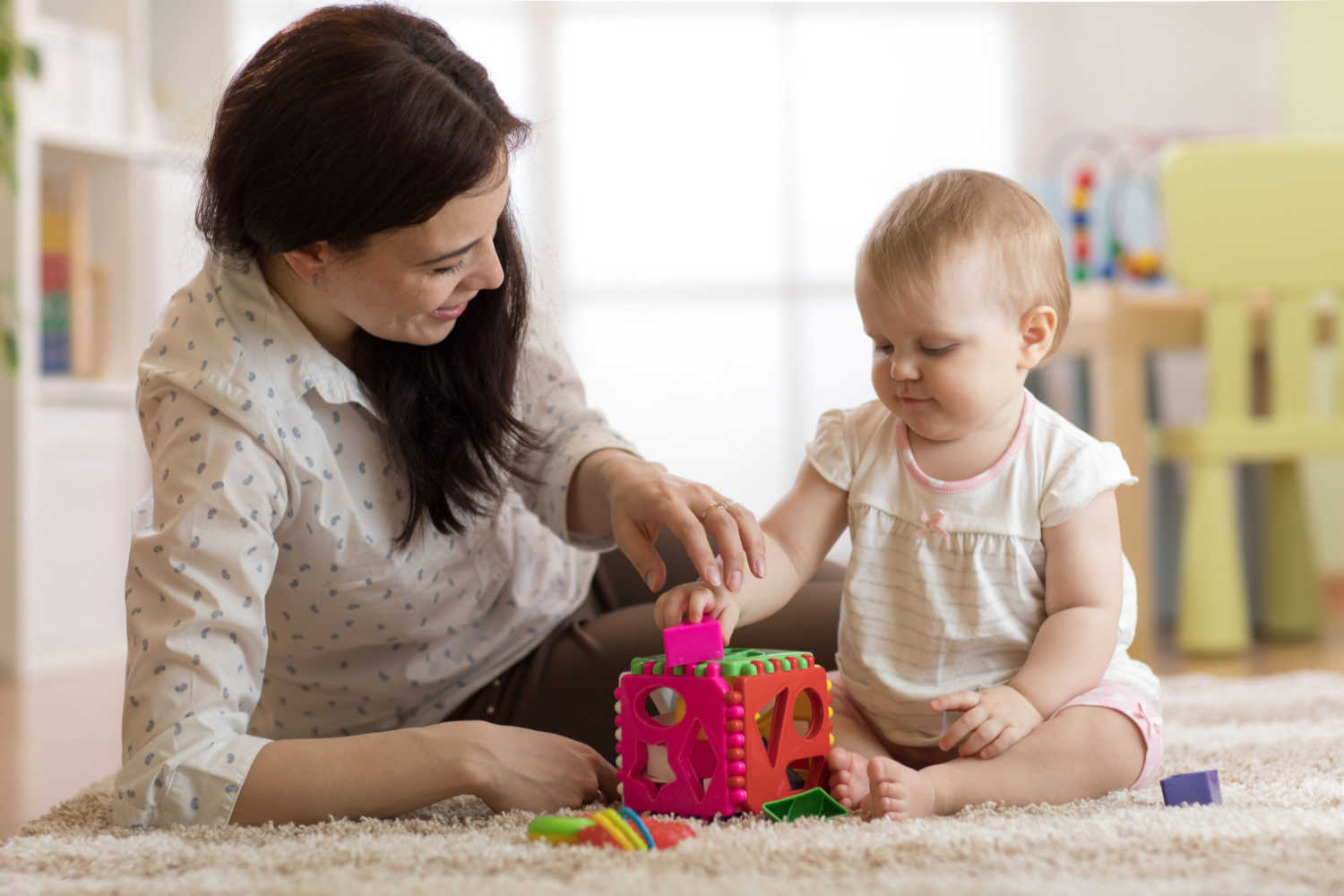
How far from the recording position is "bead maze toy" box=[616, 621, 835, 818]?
87 centimetres

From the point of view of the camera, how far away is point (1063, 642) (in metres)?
0.94

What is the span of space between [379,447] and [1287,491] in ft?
6.66

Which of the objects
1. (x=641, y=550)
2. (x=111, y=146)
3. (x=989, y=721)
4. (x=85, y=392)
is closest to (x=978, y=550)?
(x=989, y=721)

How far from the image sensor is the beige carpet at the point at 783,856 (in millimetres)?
720

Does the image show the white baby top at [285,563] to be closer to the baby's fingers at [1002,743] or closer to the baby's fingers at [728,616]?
the baby's fingers at [728,616]

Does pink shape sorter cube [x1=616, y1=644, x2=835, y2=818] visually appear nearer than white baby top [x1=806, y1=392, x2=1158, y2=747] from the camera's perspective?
Yes

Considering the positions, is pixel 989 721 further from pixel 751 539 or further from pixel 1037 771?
pixel 751 539

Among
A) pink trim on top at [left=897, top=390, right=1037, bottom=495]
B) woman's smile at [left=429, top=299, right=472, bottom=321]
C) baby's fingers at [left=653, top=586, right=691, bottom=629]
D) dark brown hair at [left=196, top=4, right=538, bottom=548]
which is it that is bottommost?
baby's fingers at [left=653, top=586, right=691, bottom=629]

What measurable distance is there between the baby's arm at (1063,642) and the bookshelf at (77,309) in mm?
1867

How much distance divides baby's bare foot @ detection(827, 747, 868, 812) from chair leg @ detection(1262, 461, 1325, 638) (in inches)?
74.5

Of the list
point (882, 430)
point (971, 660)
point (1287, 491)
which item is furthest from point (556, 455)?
point (1287, 491)

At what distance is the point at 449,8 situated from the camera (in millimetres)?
3652

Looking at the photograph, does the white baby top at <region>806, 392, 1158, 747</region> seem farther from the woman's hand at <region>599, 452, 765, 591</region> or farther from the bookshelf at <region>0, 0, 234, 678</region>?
the bookshelf at <region>0, 0, 234, 678</region>

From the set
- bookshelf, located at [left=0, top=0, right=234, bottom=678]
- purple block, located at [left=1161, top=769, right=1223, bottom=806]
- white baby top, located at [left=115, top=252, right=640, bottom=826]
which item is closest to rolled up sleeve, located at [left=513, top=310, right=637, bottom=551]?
white baby top, located at [left=115, top=252, right=640, bottom=826]
